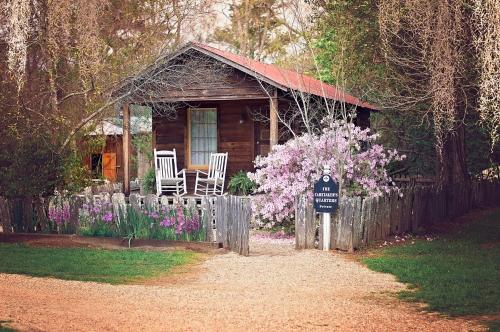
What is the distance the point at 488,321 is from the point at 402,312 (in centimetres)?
105

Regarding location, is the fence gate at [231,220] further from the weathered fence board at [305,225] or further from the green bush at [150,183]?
the green bush at [150,183]

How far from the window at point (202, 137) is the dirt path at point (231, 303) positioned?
1047cm

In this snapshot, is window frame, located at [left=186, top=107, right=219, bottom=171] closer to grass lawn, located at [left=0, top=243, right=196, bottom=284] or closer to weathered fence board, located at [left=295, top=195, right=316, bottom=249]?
grass lawn, located at [left=0, top=243, right=196, bottom=284]

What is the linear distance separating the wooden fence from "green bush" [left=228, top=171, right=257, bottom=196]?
4855 mm

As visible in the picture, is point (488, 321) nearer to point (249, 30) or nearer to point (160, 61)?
point (160, 61)

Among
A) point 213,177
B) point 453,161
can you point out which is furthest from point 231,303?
point 453,161

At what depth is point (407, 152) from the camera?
27.4 m

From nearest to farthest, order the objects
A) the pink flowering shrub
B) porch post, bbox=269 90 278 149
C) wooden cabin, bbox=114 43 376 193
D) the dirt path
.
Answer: the dirt path → the pink flowering shrub → porch post, bbox=269 90 278 149 → wooden cabin, bbox=114 43 376 193

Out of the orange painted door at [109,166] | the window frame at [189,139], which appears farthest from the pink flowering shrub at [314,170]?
the orange painted door at [109,166]

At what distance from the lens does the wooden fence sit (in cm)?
1537

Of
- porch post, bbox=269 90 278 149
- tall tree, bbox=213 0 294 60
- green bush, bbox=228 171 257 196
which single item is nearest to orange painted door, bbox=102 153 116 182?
→ tall tree, bbox=213 0 294 60

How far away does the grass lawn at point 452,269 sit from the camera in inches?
413

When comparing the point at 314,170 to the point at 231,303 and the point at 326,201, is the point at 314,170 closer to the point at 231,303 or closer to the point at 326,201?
the point at 326,201

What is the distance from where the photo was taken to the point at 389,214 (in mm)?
17078
